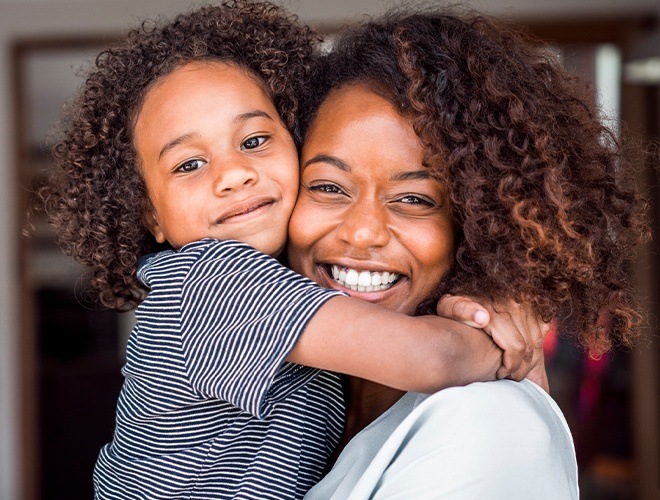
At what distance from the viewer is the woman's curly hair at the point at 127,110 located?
148 centimetres

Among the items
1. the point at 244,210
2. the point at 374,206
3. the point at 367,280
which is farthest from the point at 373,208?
the point at 244,210

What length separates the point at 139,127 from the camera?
1.46m

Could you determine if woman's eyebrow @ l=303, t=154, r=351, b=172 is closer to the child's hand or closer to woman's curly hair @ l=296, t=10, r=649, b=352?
woman's curly hair @ l=296, t=10, r=649, b=352

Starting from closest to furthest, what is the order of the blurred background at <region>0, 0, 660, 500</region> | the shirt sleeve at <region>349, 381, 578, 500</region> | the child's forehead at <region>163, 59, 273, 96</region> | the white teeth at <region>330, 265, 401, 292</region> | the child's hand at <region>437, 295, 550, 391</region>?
the shirt sleeve at <region>349, 381, 578, 500</region> → the child's hand at <region>437, 295, 550, 391</region> → the white teeth at <region>330, 265, 401, 292</region> → the child's forehead at <region>163, 59, 273, 96</region> → the blurred background at <region>0, 0, 660, 500</region>

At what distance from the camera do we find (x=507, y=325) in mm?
1220

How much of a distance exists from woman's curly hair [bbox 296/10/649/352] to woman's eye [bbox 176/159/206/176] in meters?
0.25

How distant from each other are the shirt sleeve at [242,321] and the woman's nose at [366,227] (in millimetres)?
140

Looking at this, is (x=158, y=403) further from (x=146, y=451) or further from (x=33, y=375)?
(x=33, y=375)

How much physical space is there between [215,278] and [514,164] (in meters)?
0.44

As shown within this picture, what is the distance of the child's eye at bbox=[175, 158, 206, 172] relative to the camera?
139cm

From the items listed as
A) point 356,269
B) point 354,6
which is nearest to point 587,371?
point 354,6

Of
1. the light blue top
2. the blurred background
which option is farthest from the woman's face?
the blurred background

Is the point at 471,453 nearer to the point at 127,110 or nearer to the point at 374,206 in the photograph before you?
the point at 374,206

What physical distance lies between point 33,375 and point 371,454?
412 cm
